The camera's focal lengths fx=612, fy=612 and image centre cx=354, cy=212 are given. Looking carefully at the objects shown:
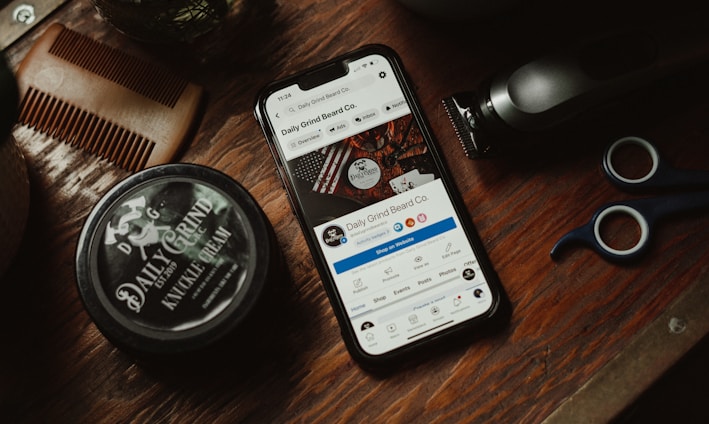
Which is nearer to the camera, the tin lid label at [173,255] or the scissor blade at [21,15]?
the tin lid label at [173,255]

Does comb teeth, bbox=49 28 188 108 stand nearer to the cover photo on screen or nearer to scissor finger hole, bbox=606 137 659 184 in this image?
the cover photo on screen

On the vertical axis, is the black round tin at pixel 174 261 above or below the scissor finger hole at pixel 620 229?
above

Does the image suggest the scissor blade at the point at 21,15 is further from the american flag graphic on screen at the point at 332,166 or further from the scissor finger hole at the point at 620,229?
the scissor finger hole at the point at 620,229

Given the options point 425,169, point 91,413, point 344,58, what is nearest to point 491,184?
point 425,169

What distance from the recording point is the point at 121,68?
484mm

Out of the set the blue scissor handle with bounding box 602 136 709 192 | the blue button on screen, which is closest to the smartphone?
the blue button on screen

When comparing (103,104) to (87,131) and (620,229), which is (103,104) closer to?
(87,131)

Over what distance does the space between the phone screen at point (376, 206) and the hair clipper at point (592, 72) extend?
0.27 ft

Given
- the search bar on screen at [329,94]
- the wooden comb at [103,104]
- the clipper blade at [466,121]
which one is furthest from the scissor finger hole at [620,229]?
the wooden comb at [103,104]

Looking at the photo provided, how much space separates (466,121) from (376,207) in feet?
0.32

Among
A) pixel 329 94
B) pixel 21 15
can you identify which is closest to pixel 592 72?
pixel 329 94

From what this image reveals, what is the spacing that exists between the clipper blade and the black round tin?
17 cm

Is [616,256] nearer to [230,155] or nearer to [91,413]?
[230,155]

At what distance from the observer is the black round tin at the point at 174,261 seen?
396mm
